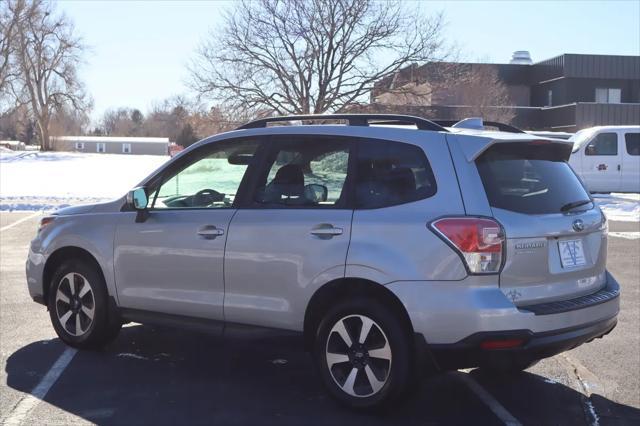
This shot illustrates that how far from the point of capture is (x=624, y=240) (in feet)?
42.8

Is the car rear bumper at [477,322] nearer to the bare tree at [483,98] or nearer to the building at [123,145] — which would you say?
the bare tree at [483,98]

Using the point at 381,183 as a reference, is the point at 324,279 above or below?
below

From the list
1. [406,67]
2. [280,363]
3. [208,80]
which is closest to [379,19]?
[406,67]

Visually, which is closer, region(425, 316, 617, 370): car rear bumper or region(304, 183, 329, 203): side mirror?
region(425, 316, 617, 370): car rear bumper

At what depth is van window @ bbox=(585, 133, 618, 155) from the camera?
20.1 metres

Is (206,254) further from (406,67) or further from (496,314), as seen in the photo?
(406,67)

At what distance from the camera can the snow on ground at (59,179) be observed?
21.6 m

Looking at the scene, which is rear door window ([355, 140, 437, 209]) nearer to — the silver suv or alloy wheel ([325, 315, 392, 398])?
the silver suv

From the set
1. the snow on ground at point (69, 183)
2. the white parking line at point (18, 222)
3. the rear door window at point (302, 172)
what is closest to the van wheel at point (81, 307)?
the rear door window at point (302, 172)

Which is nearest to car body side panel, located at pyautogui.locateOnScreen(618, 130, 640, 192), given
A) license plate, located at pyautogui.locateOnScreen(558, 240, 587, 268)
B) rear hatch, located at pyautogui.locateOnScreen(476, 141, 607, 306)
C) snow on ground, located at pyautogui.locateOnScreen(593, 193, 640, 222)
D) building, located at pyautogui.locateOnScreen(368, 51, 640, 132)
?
snow on ground, located at pyautogui.locateOnScreen(593, 193, 640, 222)

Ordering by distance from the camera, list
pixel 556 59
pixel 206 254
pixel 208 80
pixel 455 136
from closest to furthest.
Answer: pixel 455 136 → pixel 206 254 → pixel 208 80 → pixel 556 59

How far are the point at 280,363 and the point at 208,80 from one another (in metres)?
23.9

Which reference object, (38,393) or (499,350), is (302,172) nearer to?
(499,350)

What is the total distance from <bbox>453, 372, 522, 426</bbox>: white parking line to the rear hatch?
86 cm
